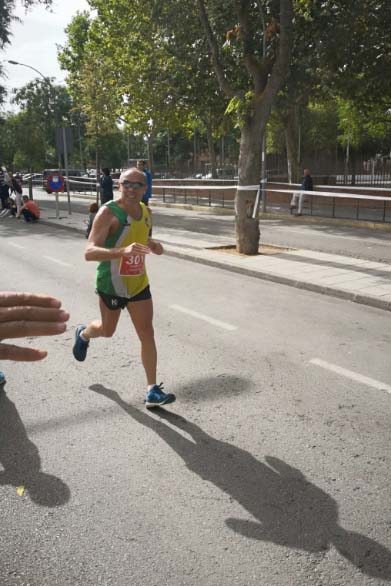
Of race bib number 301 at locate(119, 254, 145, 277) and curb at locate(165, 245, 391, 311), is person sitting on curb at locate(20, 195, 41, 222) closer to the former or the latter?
curb at locate(165, 245, 391, 311)

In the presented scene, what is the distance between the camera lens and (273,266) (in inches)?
405

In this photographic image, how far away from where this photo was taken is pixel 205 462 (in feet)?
11.5

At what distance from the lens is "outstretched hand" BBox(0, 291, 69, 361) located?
Answer: 1575 mm

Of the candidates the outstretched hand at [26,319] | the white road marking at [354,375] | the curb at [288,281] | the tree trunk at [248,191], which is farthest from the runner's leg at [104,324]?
the tree trunk at [248,191]

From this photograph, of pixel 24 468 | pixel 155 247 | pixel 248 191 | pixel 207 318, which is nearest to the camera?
pixel 24 468

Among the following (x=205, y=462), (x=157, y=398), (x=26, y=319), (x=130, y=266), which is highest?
(x=26, y=319)

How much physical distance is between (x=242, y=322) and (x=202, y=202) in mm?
23483

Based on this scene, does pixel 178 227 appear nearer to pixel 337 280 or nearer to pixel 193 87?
pixel 193 87

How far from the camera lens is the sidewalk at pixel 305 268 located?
8.35m

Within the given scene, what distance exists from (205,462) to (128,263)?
163cm

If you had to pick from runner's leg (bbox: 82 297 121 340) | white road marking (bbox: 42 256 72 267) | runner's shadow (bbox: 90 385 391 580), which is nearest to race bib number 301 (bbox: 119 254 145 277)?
runner's leg (bbox: 82 297 121 340)

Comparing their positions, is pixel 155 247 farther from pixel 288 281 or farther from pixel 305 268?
pixel 305 268

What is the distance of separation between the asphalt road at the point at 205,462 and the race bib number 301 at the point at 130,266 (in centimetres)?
106

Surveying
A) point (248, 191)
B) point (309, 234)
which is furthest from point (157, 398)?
point (309, 234)
